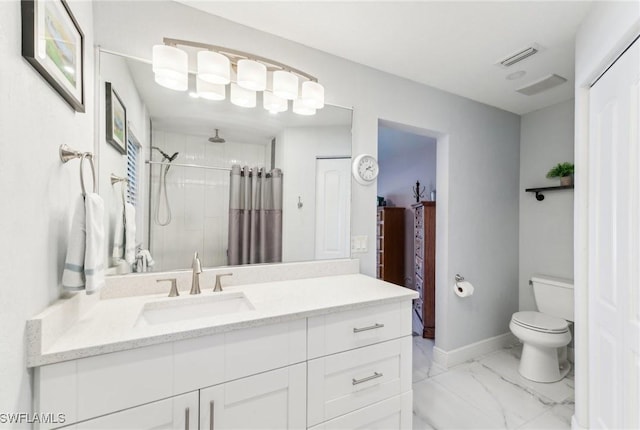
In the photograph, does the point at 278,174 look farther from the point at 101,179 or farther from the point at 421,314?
the point at 421,314

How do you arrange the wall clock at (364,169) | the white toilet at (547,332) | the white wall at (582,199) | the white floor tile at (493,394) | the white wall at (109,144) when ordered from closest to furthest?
the white wall at (109,144), the white wall at (582,199), the white floor tile at (493,394), the wall clock at (364,169), the white toilet at (547,332)

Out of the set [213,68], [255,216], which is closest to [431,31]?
[213,68]

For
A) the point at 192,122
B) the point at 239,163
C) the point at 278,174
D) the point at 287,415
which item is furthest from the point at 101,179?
the point at 287,415

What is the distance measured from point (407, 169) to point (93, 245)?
153 inches

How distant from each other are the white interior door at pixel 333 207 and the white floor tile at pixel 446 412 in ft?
3.89

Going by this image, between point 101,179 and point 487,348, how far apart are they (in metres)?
3.30

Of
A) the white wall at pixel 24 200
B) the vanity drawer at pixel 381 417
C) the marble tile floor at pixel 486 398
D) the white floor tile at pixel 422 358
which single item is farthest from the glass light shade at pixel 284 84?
the white floor tile at pixel 422 358

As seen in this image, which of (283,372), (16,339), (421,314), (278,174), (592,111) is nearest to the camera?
(16,339)

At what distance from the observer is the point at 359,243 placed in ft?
6.52

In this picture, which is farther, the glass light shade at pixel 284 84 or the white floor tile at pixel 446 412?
the white floor tile at pixel 446 412

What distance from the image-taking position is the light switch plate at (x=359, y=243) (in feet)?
6.45

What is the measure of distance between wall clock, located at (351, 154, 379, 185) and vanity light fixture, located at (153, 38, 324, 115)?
1.51ft

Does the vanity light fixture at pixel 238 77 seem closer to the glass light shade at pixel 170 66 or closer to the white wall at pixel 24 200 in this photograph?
the glass light shade at pixel 170 66

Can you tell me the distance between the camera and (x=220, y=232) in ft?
5.15
